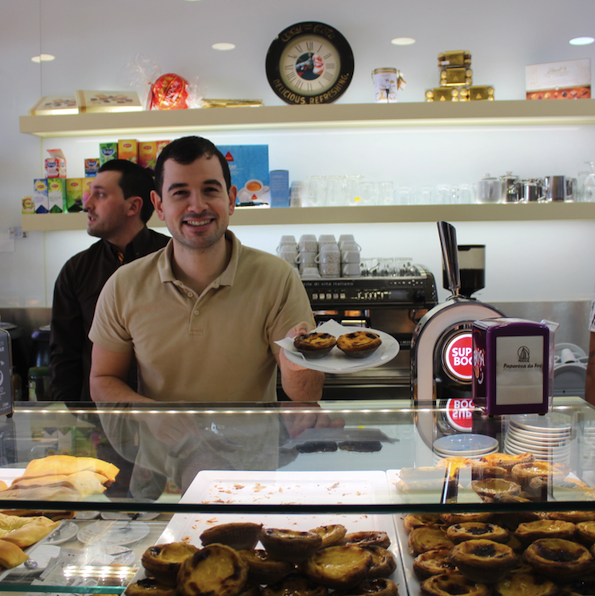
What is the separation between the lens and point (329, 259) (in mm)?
2943

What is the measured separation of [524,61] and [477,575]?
3158mm

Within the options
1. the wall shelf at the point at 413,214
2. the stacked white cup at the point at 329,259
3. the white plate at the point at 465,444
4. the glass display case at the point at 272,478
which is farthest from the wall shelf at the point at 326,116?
the white plate at the point at 465,444

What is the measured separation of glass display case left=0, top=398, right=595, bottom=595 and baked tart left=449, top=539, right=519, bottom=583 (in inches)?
0.7

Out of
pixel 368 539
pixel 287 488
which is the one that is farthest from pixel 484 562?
pixel 287 488

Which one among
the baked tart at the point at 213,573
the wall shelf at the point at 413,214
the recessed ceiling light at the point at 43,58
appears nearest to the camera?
the baked tart at the point at 213,573

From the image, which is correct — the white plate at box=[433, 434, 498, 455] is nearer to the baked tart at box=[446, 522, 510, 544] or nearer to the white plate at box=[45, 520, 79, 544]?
the baked tart at box=[446, 522, 510, 544]

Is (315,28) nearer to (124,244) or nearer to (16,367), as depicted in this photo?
(124,244)

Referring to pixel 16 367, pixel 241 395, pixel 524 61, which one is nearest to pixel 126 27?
pixel 16 367

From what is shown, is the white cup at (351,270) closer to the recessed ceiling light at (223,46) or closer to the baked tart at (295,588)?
the recessed ceiling light at (223,46)

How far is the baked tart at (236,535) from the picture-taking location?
814 millimetres

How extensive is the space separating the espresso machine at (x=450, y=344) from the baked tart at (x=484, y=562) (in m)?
0.26

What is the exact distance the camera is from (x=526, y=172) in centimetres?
327

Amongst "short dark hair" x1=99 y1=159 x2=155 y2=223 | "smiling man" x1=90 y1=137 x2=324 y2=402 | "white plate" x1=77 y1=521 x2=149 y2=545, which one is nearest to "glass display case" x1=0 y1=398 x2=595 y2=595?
"white plate" x1=77 y1=521 x2=149 y2=545

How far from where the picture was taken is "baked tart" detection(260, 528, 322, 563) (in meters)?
0.79
